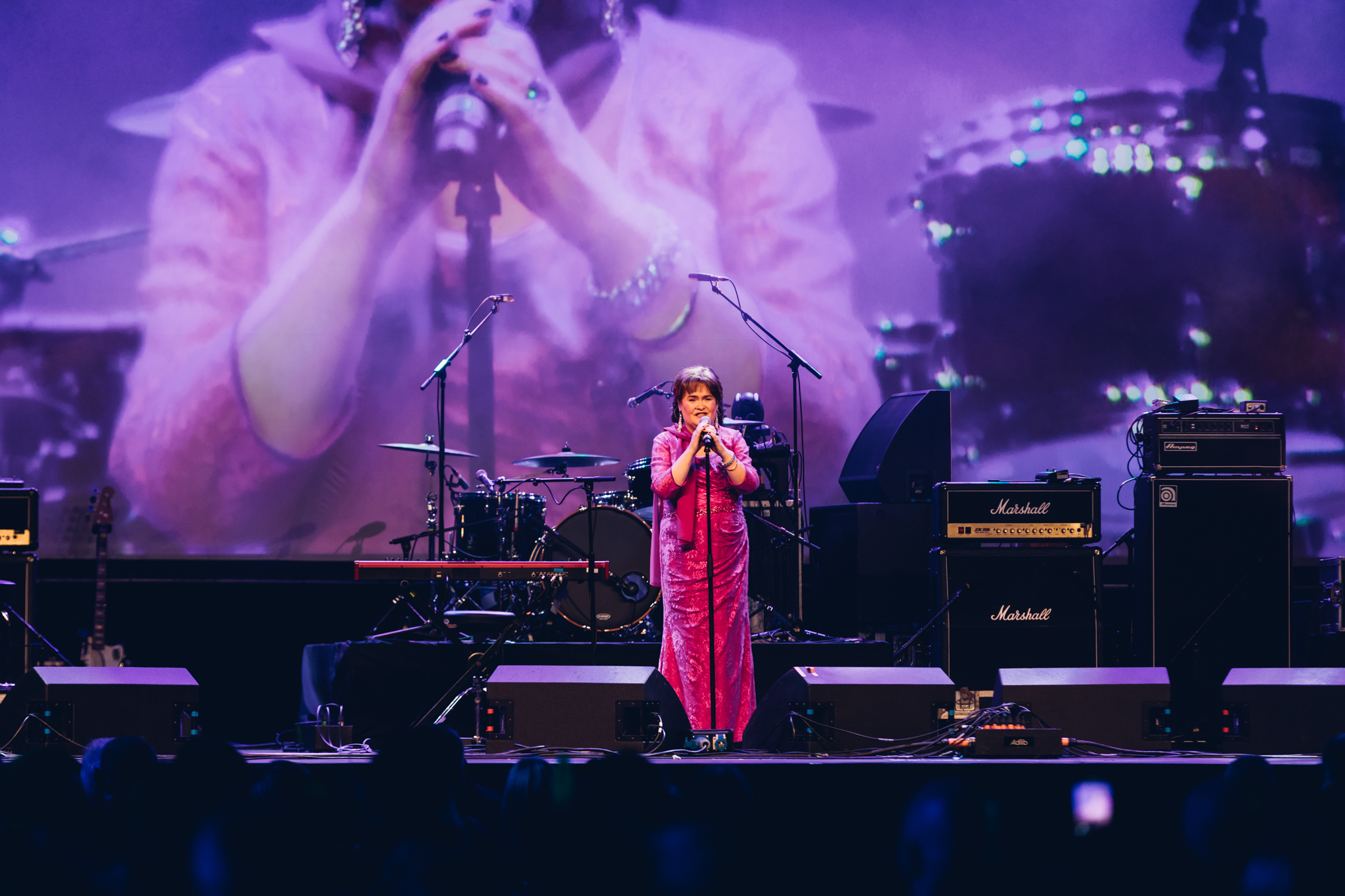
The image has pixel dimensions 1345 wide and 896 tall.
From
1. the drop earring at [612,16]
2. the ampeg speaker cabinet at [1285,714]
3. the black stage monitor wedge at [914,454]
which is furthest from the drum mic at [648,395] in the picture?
the ampeg speaker cabinet at [1285,714]

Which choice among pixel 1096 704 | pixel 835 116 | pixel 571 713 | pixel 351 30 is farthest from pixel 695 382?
pixel 351 30

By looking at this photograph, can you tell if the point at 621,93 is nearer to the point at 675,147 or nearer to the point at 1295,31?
the point at 675,147

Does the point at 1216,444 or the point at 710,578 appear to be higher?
the point at 1216,444

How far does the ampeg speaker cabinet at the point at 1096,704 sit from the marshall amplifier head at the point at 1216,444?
1.83 m

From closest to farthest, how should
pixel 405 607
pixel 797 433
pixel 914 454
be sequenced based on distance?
1. pixel 914 454
2. pixel 405 607
3. pixel 797 433

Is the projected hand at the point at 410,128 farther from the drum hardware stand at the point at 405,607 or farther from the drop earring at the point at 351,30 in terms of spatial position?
the drum hardware stand at the point at 405,607

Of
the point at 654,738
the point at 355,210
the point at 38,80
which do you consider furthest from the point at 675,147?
the point at 654,738

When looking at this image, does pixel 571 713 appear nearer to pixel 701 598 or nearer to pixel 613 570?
pixel 701 598

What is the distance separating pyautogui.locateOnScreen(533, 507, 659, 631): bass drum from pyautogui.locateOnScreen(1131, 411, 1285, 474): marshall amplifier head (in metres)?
2.67

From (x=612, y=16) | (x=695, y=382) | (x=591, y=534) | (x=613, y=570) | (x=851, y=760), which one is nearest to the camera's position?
(x=851, y=760)

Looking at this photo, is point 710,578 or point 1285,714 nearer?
point 1285,714

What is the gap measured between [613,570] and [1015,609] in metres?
2.16

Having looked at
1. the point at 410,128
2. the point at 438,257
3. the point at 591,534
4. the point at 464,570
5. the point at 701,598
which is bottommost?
the point at 701,598

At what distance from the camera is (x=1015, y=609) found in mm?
5652
